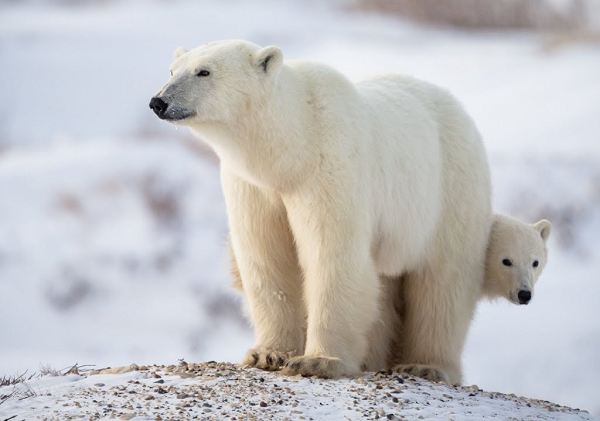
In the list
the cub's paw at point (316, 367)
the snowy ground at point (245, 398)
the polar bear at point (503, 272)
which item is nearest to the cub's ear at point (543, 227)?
the polar bear at point (503, 272)

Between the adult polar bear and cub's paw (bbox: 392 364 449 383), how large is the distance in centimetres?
2

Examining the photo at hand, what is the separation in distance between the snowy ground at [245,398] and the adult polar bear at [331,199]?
303mm

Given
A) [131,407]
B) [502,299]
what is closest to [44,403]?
[131,407]

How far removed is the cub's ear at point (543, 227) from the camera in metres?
5.90

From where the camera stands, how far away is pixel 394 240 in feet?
17.1

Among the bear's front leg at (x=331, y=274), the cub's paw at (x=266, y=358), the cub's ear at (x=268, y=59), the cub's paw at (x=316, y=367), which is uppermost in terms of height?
the cub's ear at (x=268, y=59)

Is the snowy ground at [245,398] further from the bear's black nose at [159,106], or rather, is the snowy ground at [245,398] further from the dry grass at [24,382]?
the bear's black nose at [159,106]

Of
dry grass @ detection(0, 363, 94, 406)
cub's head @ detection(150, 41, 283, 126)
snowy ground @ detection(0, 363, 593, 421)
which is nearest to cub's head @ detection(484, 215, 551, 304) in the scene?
snowy ground @ detection(0, 363, 593, 421)

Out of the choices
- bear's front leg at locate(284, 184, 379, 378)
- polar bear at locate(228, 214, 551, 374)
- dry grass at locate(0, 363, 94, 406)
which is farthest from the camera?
polar bear at locate(228, 214, 551, 374)

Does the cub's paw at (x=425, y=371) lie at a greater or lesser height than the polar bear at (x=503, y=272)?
lesser

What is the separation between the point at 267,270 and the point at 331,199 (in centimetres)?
61

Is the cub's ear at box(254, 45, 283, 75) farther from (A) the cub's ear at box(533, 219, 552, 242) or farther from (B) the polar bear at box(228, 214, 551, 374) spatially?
(A) the cub's ear at box(533, 219, 552, 242)

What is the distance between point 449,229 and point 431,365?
83 centimetres

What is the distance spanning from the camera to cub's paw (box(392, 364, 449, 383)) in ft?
17.6
